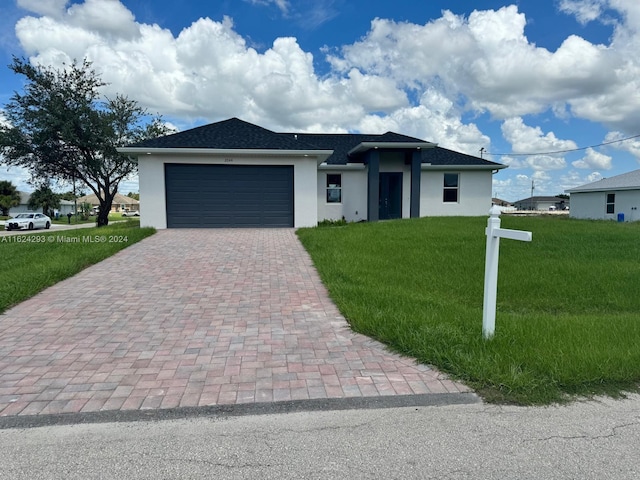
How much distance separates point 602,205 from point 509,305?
30226mm

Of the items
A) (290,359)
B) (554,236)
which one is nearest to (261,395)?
(290,359)

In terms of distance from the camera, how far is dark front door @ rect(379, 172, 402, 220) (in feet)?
61.2

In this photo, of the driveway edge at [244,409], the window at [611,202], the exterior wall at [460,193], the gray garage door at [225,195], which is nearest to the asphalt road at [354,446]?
the driveway edge at [244,409]

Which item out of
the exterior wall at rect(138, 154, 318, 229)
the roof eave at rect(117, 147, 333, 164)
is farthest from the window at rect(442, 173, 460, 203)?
the exterior wall at rect(138, 154, 318, 229)

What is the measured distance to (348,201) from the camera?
18.7 meters

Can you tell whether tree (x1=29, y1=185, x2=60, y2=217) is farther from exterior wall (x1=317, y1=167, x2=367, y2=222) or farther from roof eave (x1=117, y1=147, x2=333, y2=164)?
exterior wall (x1=317, y1=167, x2=367, y2=222)

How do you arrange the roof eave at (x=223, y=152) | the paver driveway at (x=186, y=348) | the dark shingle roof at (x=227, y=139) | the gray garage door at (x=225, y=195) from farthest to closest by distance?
the gray garage door at (x=225, y=195)
the dark shingle roof at (x=227, y=139)
the roof eave at (x=223, y=152)
the paver driveway at (x=186, y=348)

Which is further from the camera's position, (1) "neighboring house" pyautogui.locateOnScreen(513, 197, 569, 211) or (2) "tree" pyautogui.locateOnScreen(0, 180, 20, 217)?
(1) "neighboring house" pyautogui.locateOnScreen(513, 197, 569, 211)

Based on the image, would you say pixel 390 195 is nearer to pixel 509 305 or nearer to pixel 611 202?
pixel 509 305

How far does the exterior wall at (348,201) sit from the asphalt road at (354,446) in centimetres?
1584

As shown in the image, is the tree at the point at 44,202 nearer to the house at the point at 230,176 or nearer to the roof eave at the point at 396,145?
the house at the point at 230,176

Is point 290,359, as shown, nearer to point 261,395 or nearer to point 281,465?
point 261,395

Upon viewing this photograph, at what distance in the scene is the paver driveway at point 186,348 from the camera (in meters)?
3.26

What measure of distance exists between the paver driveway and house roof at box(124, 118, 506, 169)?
792 cm
